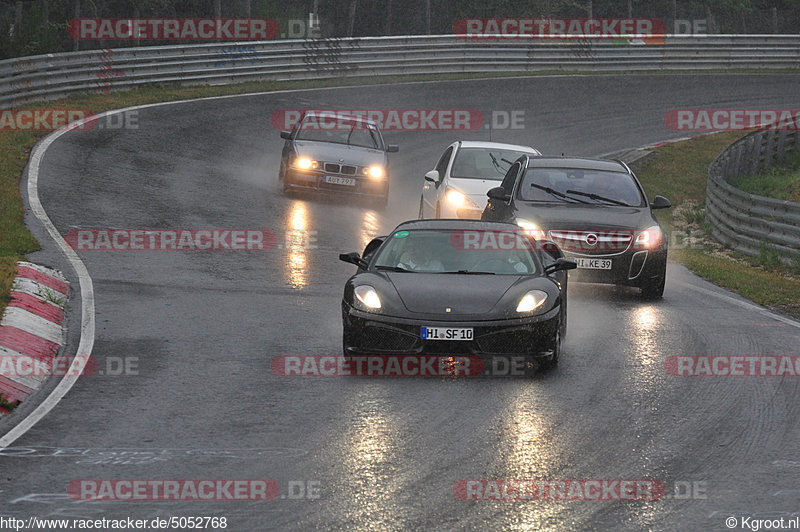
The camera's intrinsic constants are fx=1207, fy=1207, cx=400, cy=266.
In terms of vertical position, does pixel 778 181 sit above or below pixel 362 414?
below

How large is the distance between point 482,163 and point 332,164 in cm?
381

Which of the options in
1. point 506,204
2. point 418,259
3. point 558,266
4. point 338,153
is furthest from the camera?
point 338,153

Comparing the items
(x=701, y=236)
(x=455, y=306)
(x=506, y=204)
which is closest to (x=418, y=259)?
(x=455, y=306)

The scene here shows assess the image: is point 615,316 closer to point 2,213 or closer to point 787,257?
point 787,257

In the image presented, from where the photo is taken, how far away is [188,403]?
8.93 m

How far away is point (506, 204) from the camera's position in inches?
618

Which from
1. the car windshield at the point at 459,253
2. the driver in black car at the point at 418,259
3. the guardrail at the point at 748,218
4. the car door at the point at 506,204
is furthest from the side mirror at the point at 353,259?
the guardrail at the point at 748,218

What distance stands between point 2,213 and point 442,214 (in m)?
6.42

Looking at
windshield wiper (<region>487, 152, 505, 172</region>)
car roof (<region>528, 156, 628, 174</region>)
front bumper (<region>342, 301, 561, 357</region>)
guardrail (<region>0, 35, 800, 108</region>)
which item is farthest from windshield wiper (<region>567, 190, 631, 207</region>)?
guardrail (<region>0, 35, 800, 108</region>)

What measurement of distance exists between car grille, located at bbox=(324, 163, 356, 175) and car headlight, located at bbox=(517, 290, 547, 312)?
1210cm

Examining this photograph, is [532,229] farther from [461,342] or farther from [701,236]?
[701,236]

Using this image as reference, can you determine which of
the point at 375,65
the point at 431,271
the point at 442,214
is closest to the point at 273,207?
the point at 442,214

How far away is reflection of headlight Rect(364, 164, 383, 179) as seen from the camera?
73.2 ft

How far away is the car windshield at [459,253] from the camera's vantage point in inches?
436
